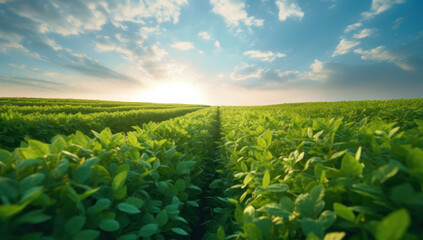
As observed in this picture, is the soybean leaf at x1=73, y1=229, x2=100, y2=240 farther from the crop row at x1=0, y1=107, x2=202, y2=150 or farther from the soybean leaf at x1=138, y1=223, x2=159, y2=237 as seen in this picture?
the crop row at x1=0, y1=107, x2=202, y2=150

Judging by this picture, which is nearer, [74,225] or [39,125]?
[74,225]

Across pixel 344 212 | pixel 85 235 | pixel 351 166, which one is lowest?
pixel 85 235

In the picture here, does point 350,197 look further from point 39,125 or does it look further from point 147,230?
point 39,125

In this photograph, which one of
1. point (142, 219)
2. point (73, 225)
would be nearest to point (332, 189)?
point (142, 219)

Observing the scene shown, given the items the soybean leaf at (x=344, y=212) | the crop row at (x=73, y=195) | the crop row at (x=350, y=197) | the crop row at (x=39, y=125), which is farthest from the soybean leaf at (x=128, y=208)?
the crop row at (x=39, y=125)

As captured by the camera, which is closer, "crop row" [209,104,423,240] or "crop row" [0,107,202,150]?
"crop row" [209,104,423,240]

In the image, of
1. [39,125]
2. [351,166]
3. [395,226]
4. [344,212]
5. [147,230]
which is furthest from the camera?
[39,125]

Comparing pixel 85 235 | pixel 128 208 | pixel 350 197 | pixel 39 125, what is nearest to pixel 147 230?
pixel 128 208

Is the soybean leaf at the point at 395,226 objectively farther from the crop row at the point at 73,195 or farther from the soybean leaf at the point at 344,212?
the crop row at the point at 73,195

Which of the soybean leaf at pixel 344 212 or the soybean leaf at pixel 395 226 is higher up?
the soybean leaf at pixel 395 226

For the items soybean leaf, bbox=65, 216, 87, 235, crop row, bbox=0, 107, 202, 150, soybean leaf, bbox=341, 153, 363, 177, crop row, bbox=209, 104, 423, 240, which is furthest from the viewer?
crop row, bbox=0, 107, 202, 150

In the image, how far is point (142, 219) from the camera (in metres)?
1.24

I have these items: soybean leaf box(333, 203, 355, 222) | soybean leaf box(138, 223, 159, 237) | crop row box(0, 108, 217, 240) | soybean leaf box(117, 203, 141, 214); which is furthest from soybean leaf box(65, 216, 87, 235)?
soybean leaf box(333, 203, 355, 222)

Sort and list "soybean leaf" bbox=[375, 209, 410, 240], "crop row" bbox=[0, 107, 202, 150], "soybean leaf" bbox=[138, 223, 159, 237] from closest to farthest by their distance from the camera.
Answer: "soybean leaf" bbox=[375, 209, 410, 240] → "soybean leaf" bbox=[138, 223, 159, 237] → "crop row" bbox=[0, 107, 202, 150]
